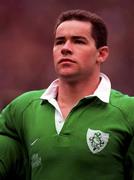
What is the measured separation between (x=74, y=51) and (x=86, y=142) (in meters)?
0.28

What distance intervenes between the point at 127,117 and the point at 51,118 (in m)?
0.22

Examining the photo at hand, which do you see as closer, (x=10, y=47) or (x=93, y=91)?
(x=93, y=91)

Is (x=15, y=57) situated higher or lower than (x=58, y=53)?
lower

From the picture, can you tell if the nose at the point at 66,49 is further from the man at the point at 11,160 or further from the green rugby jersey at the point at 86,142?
the man at the point at 11,160

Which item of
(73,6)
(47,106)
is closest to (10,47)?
(73,6)

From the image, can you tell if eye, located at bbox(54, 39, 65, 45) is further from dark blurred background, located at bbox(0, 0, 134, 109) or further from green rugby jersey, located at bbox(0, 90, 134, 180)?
dark blurred background, located at bbox(0, 0, 134, 109)

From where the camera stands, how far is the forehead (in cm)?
231

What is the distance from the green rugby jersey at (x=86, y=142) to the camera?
7.16 ft

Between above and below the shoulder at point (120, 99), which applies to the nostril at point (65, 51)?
above

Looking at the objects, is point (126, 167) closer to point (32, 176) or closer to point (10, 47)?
point (32, 176)

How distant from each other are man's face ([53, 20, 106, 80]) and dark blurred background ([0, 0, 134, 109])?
4.93 m

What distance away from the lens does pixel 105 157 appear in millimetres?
2186

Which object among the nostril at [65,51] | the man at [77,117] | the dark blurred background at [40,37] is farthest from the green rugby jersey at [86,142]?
the dark blurred background at [40,37]

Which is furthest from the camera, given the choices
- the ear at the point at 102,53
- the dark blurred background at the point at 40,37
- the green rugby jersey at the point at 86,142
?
the dark blurred background at the point at 40,37
